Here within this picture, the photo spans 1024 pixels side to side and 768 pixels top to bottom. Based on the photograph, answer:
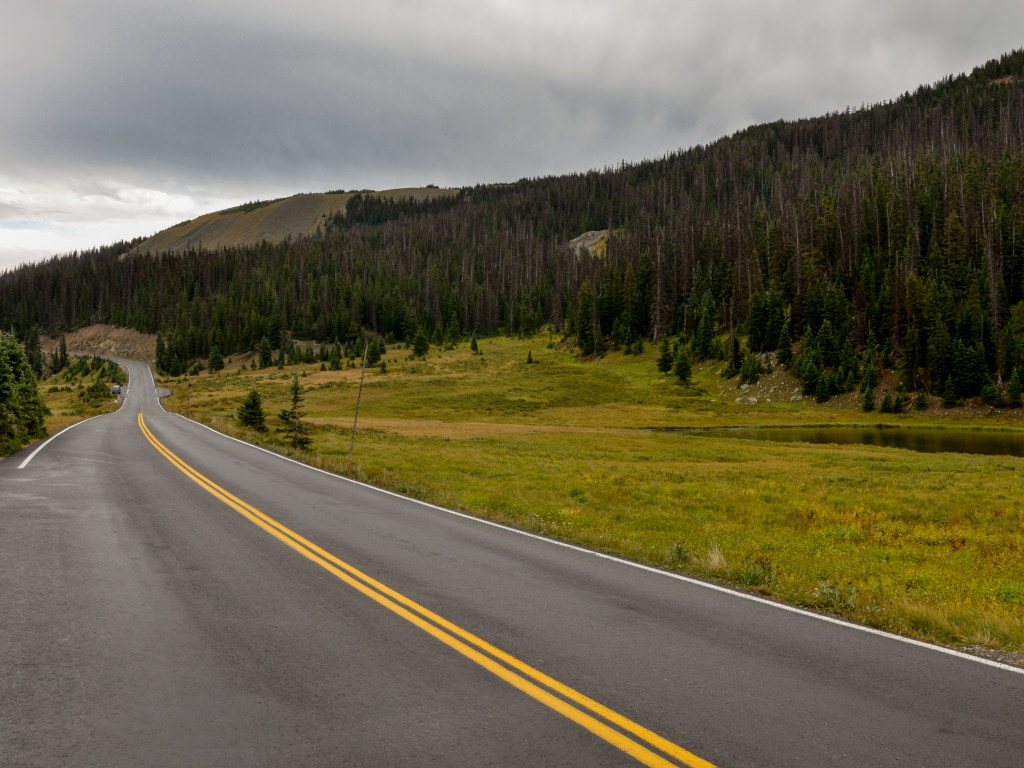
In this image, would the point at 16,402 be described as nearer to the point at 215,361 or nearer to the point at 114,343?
the point at 215,361

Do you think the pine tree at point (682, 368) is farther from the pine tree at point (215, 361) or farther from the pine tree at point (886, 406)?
the pine tree at point (215, 361)

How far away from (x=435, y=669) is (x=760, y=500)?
58.9ft

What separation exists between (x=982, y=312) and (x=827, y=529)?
82.1 meters

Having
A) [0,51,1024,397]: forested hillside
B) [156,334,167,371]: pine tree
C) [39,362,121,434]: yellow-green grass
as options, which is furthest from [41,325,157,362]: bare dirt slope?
[39,362,121,434]: yellow-green grass

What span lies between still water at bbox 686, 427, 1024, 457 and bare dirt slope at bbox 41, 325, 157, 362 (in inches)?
6688

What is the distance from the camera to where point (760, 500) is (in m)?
20.8

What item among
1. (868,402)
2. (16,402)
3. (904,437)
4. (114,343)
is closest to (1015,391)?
(868,402)

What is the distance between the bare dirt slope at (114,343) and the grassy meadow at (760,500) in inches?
5218

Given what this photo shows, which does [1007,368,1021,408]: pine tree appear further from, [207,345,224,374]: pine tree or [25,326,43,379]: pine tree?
[25,326,43,379]: pine tree

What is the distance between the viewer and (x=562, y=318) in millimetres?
158250

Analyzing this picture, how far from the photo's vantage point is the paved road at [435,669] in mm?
4379

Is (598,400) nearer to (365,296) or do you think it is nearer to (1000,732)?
(1000,732)

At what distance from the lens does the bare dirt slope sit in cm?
17750

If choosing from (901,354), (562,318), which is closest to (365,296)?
(562,318)
